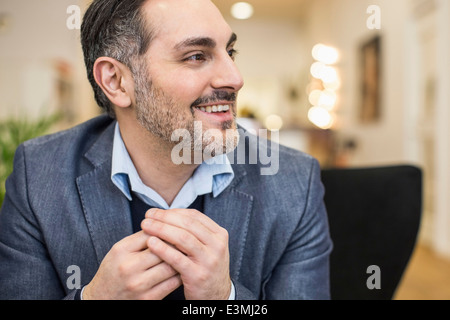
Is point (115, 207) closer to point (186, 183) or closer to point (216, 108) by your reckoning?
point (186, 183)

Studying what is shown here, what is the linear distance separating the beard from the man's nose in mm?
17

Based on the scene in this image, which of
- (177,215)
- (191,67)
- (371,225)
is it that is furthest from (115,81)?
(371,225)

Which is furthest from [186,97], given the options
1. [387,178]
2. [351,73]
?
[351,73]

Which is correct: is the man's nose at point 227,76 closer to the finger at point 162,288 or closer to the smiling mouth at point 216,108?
the smiling mouth at point 216,108

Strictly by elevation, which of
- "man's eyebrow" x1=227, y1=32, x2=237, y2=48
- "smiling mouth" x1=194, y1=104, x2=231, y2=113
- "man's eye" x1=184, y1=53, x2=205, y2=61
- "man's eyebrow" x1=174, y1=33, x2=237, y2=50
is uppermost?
"man's eyebrow" x1=227, y1=32, x2=237, y2=48

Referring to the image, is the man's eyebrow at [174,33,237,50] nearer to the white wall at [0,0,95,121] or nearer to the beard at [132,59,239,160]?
the beard at [132,59,239,160]

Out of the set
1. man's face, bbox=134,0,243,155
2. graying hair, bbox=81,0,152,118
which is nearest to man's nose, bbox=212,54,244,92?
man's face, bbox=134,0,243,155

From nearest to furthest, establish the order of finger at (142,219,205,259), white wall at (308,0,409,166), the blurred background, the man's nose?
1. finger at (142,219,205,259)
2. the man's nose
3. the blurred background
4. white wall at (308,0,409,166)

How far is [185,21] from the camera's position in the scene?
0.90m

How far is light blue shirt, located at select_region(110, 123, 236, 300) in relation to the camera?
1034 mm

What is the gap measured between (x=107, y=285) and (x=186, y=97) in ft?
1.31

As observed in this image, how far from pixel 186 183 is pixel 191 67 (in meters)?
0.30

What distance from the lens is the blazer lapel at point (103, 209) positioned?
3.25 feet
